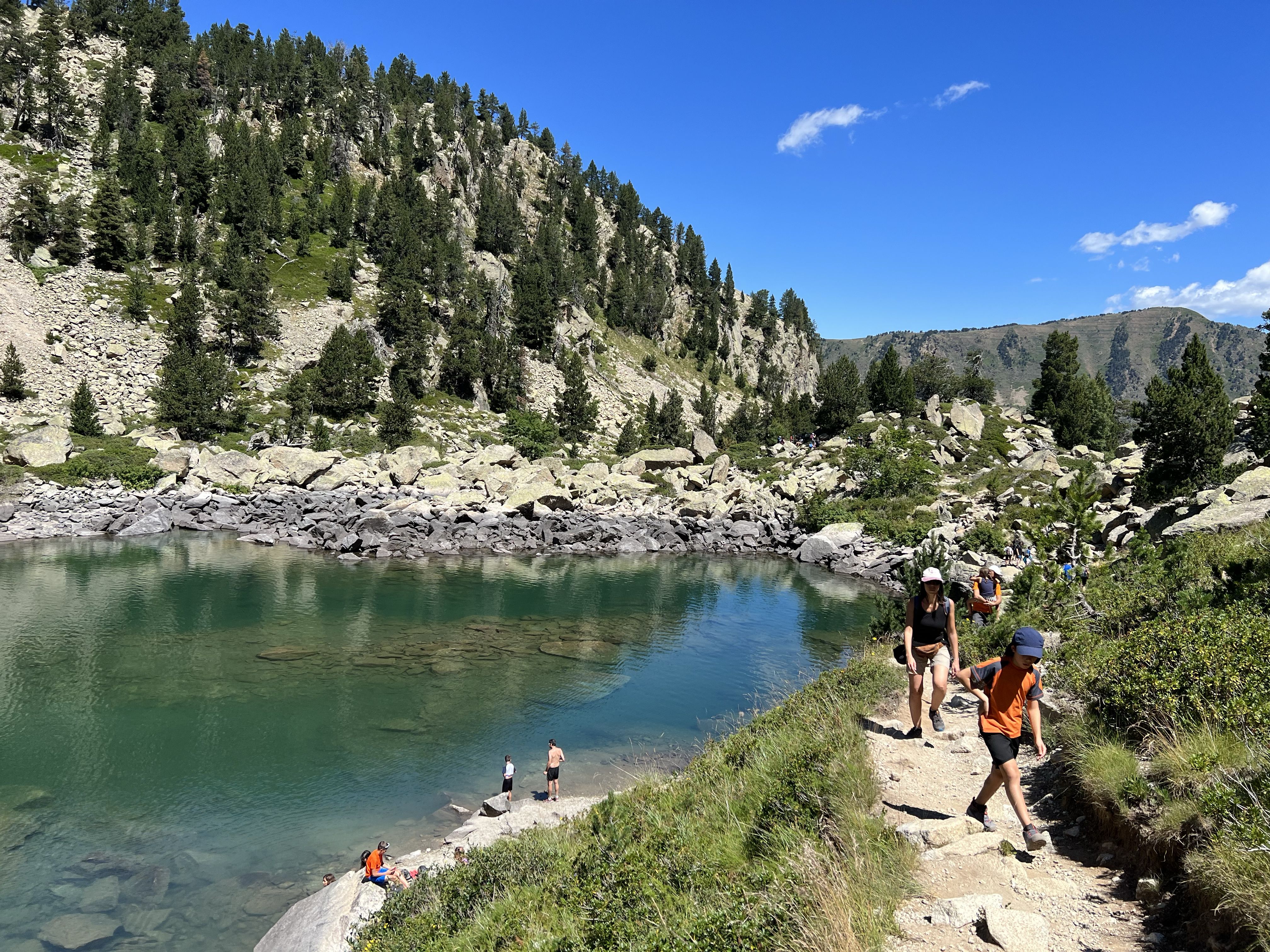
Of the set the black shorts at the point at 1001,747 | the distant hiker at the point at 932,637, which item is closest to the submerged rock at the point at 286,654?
the distant hiker at the point at 932,637

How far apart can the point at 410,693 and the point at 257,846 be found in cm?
775

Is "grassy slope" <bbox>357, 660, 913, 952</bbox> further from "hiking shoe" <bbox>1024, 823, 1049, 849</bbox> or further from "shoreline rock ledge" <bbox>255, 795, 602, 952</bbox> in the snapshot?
"hiking shoe" <bbox>1024, 823, 1049, 849</bbox>

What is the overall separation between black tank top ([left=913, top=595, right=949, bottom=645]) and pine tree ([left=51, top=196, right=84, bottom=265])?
3382 inches

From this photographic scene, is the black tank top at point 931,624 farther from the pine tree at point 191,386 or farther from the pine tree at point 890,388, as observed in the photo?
the pine tree at point 890,388

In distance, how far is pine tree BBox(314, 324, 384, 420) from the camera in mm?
63500

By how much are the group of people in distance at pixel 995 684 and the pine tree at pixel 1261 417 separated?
29869mm

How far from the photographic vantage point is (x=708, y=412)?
92312 millimetres

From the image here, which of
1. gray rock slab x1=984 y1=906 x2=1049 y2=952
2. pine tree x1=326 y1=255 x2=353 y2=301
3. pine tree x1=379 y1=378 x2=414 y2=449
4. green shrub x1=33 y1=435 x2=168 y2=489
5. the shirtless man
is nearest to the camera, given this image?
gray rock slab x1=984 y1=906 x2=1049 y2=952

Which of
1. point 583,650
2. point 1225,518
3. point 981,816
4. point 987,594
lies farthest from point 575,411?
point 981,816

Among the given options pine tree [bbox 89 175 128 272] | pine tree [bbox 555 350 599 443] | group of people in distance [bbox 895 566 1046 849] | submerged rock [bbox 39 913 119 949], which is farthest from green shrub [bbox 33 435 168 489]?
group of people in distance [bbox 895 566 1046 849]

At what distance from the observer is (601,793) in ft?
48.4

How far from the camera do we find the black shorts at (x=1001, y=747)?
21.0 ft

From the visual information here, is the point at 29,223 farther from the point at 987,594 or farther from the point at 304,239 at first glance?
the point at 987,594

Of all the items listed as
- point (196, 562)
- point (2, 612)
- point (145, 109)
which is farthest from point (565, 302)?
point (2, 612)
